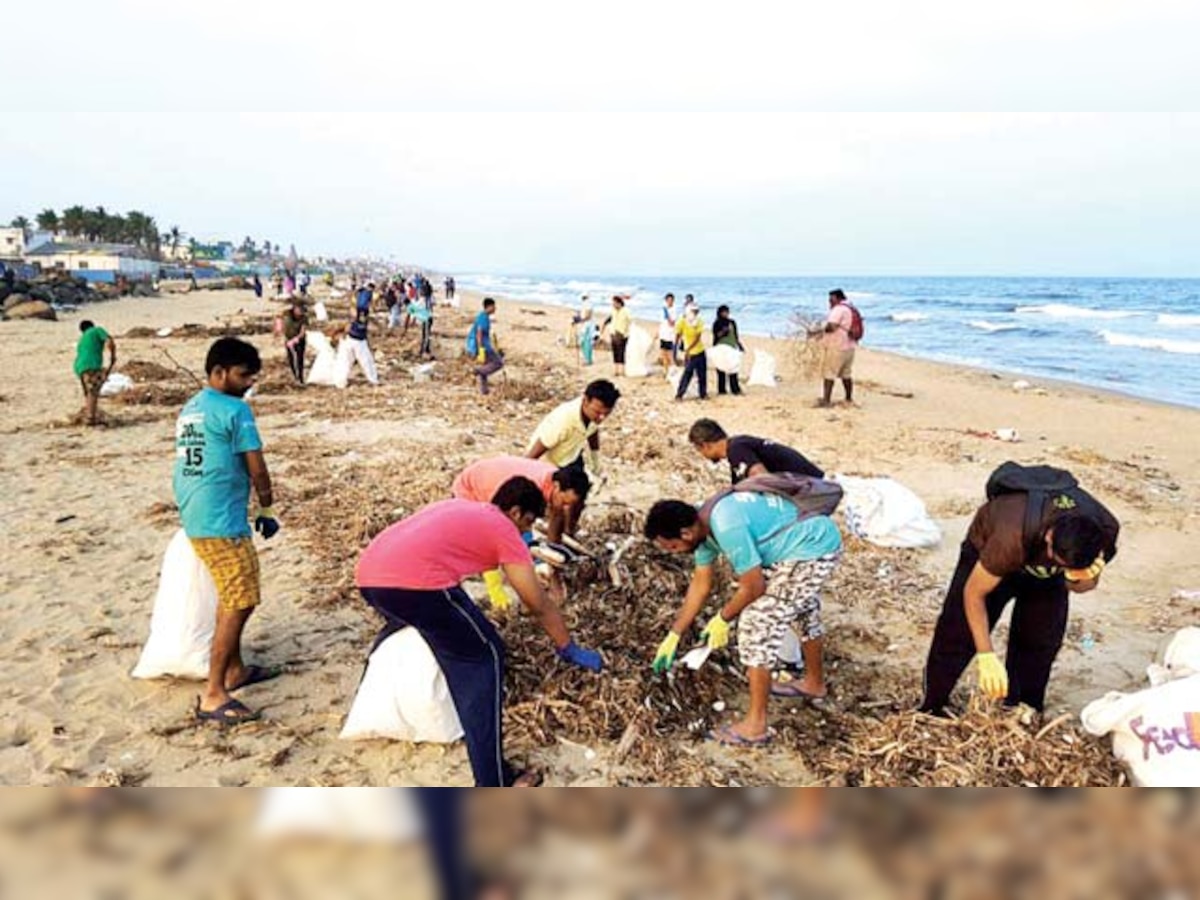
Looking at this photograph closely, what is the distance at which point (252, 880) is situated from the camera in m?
0.67

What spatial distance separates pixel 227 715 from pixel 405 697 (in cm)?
85

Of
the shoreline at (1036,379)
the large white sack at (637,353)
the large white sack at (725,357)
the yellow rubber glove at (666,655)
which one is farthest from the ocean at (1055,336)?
the yellow rubber glove at (666,655)

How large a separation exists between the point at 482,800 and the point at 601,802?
0.35 ft

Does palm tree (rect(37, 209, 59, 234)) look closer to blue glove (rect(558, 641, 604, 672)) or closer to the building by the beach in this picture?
the building by the beach

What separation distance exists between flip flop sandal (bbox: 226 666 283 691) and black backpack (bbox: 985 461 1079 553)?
10.7 ft

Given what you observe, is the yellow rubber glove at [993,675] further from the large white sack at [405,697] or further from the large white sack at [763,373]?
the large white sack at [763,373]

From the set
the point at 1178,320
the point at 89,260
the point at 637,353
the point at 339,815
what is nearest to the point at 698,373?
the point at 637,353

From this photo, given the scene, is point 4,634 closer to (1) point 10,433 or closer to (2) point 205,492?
(2) point 205,492

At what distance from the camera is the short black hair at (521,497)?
9.76ft

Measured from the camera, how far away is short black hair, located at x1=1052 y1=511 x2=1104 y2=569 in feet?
8.34

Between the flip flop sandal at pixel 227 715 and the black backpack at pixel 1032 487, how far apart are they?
313 centimetres

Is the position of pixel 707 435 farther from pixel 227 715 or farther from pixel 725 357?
pixel 725 357

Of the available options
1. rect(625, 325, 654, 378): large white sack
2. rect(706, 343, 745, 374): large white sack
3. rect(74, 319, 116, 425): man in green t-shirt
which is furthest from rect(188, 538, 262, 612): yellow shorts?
rect(625, 325, 654, 378): large white sack

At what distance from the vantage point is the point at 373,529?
5.58 meters
